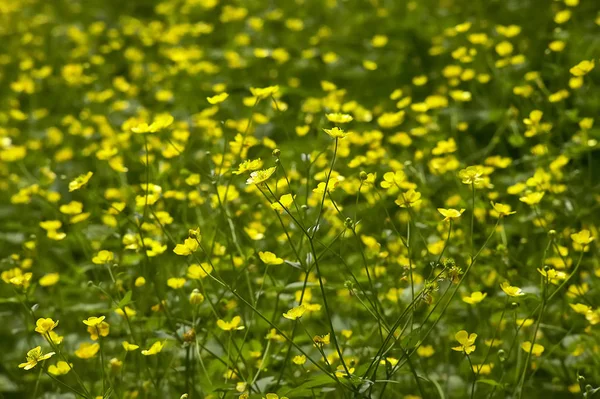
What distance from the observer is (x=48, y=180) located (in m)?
2.37

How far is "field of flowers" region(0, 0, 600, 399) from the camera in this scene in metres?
1.47

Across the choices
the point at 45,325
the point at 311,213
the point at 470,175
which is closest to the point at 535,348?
the point at 470,175

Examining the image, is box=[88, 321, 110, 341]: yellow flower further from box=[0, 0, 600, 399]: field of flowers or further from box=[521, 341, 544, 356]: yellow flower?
box=[521, 341, 544, 356]: yellow flower

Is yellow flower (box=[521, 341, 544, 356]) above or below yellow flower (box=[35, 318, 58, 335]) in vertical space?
below

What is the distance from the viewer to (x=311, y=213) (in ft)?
6.70

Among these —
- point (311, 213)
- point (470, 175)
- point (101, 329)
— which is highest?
point (470, 175)

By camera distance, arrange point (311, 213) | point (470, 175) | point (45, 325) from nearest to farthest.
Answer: point (45, 325) → point (470, 175) → point (311, 213)

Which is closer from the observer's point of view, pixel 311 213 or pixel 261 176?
pixel 261 176

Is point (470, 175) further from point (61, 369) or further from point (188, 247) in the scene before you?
point (61, 369)

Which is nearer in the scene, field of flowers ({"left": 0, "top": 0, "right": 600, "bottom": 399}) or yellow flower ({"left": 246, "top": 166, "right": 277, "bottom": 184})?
yellow flower ({"left": 246, "top": 166, "right": 277, "bottom": 184})

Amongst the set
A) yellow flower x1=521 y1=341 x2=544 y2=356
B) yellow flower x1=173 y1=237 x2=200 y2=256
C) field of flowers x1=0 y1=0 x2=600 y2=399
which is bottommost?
→ field of flowers x1=0 y1=0 x2=600 y2=399

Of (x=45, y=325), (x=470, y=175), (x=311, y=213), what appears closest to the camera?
(x=45, y=325)

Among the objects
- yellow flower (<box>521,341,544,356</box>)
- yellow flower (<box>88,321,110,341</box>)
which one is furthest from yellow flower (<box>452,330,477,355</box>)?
yellow flower (<box>88,321,110,341</box>)

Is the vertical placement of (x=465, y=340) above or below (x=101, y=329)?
above
